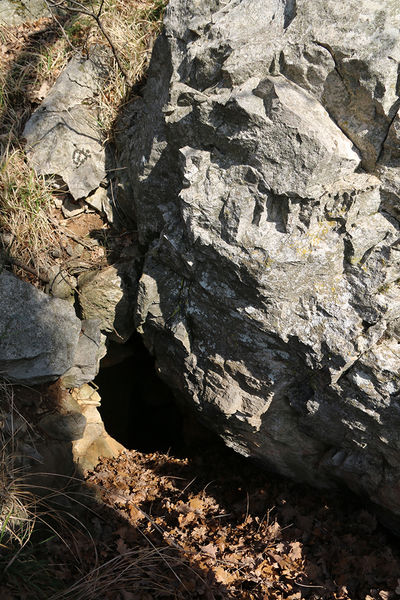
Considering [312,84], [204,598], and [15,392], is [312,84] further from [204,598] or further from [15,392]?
[204,598]

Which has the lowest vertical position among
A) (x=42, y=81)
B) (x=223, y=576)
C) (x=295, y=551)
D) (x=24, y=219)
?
(x=223, y=576)

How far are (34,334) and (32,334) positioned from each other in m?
0.02

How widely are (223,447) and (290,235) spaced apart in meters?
2.59

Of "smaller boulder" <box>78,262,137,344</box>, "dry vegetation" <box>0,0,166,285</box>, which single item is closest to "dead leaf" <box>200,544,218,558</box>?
"smaller boulder" <box>78,262,137,344</box>

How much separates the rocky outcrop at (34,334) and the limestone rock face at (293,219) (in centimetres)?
96

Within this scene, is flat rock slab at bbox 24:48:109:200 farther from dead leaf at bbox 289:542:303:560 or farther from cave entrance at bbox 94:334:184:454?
dead leaf at bbox 289:542:303:560

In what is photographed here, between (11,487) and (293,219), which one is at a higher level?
(293,219)

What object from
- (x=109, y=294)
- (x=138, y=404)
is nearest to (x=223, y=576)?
(x=109, y=294)

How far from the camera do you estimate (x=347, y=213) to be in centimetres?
306

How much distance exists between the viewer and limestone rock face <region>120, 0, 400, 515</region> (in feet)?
9.68

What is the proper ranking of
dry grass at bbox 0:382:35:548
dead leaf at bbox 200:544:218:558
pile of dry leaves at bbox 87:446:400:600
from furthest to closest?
1. dead leaf at bbox 200:544:218:558
2. pile of dry leaves at bbox 87:446:400:600
3. dry grass at bbox 0:382:35:548

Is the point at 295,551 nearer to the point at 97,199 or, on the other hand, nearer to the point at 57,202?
the point at 97,199

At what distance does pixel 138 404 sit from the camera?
21.1 feet

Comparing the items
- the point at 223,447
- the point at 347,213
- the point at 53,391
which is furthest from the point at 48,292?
the point at 347,213
